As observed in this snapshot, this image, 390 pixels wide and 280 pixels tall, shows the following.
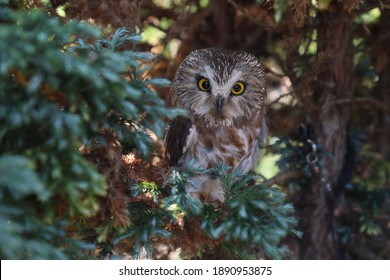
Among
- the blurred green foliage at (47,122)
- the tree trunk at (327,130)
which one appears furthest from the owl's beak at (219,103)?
the blurred green foliage at (47,122)

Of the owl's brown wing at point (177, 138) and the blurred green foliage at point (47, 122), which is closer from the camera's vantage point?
the blurred green foliage at point (47, 122)

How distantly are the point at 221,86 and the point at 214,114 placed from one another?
5.1 inches

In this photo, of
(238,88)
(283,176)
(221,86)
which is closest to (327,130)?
(283,176)

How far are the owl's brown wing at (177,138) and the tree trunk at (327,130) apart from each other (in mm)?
A: 596

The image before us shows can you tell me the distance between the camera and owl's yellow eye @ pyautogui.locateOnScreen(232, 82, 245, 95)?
2.00 metres

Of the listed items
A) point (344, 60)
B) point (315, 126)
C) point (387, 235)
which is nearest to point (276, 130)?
point (315, 126)

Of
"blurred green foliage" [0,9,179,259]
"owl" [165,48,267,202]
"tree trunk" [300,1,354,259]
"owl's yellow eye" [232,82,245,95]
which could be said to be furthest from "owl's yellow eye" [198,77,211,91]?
"blurred green foliage" [0,9,179,259]

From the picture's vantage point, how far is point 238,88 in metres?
2.01

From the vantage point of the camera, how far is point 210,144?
2.07m

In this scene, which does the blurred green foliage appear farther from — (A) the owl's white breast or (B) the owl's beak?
(A) the owl's white breast

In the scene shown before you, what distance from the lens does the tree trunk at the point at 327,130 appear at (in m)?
2.11

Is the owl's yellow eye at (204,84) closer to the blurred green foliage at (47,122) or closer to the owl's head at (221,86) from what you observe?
the owl's head at (221,86)

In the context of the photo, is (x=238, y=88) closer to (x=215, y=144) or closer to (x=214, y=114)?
(x=214, y=114)

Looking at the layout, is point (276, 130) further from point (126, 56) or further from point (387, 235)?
point (126, 56)
